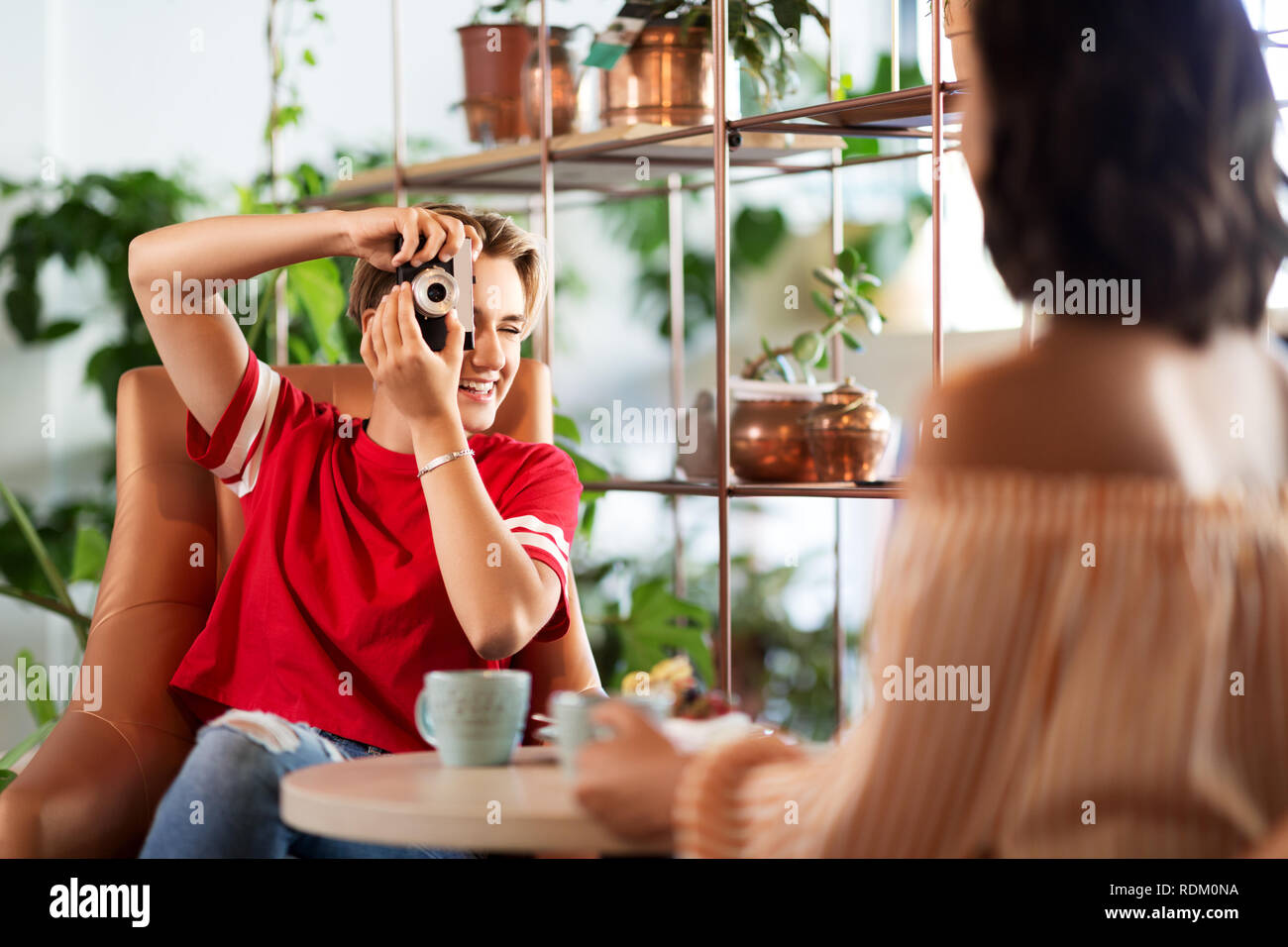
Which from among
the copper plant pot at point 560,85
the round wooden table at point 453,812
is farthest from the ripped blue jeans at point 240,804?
the copper plant pot at point 560,85

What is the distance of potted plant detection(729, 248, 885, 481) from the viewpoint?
2.03 metres

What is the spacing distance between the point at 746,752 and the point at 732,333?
10.0ft

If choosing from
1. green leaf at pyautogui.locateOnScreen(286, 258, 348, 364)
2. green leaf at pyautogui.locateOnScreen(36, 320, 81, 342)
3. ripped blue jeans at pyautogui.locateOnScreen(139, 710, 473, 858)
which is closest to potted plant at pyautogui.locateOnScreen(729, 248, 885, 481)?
green leaf at pyautogui.locateOnScreen(286, 258, 348, 364)

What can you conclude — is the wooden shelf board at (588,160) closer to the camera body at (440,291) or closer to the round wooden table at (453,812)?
the camera body at (440,291)

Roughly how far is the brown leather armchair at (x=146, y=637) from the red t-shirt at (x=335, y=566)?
0.07 meters

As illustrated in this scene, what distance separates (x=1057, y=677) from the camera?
710mm

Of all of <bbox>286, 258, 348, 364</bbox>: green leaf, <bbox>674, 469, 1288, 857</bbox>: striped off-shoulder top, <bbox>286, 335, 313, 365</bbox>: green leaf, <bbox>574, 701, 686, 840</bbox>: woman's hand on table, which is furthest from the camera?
<bbox>286, 335, 313, 365</bbox>: green leaf

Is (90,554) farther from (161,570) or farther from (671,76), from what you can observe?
(671,76)

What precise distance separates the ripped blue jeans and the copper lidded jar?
1008 millimetres

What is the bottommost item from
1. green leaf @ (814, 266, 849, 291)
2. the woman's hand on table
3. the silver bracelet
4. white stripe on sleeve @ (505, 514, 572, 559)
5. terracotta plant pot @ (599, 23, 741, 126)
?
the woman's hand on table

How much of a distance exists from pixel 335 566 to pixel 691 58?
3.74ft

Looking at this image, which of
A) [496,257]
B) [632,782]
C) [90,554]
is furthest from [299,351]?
[632,782]

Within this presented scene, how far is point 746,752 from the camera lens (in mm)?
824

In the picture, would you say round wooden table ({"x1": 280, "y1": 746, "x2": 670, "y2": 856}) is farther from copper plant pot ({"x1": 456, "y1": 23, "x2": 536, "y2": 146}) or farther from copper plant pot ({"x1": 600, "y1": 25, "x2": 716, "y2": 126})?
copper plant pot ({"x1": 456, "y1": 23, "x2": 536, "y2": 146})
